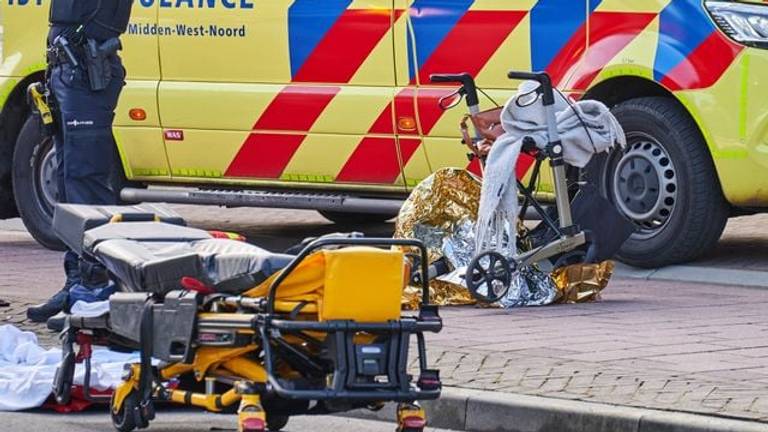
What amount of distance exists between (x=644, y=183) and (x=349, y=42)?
184cm

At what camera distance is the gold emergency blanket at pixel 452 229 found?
30.9ft

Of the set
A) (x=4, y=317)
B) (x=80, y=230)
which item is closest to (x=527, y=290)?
(x=4, y=317)

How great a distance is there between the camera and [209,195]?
38.3 feet

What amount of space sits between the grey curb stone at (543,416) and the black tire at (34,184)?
5.34m

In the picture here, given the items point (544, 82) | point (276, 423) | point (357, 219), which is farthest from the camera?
point (357, 219)

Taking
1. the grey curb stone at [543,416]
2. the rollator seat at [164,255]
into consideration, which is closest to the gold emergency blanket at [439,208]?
the grey curb stone at [543,416]

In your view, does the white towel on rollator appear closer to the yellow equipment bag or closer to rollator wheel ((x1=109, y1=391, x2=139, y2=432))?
rollator wheel ((x1=109, y1=391, x2=139, y2=432))

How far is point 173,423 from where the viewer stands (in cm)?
709

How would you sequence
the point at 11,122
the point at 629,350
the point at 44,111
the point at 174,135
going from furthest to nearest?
1. the point at 11,122
2. the point at 174,135
3. the point at 44,111
4. the point at 629,350

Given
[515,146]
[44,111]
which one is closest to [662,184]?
[515,146]

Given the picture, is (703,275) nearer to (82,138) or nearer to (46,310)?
(82,138)

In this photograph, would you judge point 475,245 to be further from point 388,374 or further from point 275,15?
point 388,374

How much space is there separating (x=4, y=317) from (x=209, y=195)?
2.69 m

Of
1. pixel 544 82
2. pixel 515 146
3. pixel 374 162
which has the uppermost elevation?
pixel 544 82
